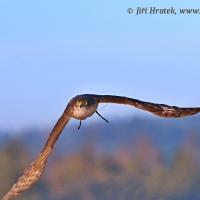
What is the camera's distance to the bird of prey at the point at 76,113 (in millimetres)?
6152

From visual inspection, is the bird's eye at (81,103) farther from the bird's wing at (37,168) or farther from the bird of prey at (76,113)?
the bird's wing at (37,168)

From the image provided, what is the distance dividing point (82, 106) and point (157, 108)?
105 cm

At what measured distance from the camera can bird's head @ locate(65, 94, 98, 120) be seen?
608 centimetres

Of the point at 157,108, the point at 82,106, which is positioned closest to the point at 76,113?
the point at 82,106

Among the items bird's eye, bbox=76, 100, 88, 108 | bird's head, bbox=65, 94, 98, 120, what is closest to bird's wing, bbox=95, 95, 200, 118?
bird's head, bbox=65, 94, 98, 120

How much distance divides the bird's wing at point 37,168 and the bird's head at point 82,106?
0.14m

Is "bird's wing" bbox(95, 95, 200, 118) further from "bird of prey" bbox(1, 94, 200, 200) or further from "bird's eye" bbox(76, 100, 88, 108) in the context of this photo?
"bird's eye" bbox(76, 100, 88, 108)

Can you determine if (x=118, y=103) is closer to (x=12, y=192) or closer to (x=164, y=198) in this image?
(x=12, y=192)

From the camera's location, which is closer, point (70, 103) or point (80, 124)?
point (80, 124)

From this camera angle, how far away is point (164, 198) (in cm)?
1055

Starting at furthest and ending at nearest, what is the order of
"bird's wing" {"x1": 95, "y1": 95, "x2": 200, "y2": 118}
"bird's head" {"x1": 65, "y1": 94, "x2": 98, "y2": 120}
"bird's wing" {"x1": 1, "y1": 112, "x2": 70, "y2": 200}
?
A: "bird's wing" {"x1": 95, "y1": 95, "x2": 200, "y2": 118} < "bird's wing" {"x1": 1, "y1": 112, "x2": 70, "y2": 200} < "bird's head" {"x1": 65, "y1": 94, "x2": 98, "y2": 120}

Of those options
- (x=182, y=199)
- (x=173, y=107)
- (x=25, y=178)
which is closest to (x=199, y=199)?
(x=182, y=199)

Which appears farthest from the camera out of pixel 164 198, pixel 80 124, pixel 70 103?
pixel 164 198

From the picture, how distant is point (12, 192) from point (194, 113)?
6.51 feet
